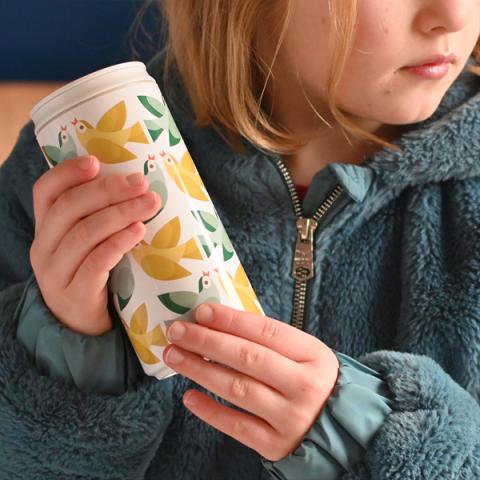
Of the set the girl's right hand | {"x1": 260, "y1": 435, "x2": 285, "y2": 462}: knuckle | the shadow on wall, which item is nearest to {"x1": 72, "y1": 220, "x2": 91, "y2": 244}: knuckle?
the girl's right hand

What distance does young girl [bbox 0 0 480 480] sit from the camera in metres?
0.58

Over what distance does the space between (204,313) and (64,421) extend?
198 millimetres

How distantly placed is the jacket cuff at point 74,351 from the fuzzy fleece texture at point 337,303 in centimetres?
1

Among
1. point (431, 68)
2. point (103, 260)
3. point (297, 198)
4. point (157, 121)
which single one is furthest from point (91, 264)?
point (431, 68)

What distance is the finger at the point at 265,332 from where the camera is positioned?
1.79ft

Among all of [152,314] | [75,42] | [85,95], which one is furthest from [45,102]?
[75,42]

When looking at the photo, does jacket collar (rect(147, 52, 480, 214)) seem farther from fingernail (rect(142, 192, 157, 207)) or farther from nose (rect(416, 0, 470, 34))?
fingernail (rect(142, 192, 157, 207))

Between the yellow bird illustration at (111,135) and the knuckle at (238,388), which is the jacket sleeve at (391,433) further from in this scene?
the yellow bird illustration at (111,135)

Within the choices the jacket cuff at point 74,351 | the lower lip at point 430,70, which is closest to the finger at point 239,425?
the jacket cuff at point 74,351

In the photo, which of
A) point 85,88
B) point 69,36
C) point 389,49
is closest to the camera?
point 85,88

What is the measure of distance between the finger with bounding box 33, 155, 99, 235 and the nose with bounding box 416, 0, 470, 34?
11.3 inches

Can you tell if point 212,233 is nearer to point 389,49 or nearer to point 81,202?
point 81,202

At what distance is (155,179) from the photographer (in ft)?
1.77

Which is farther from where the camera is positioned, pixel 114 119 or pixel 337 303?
pixel 337 303
